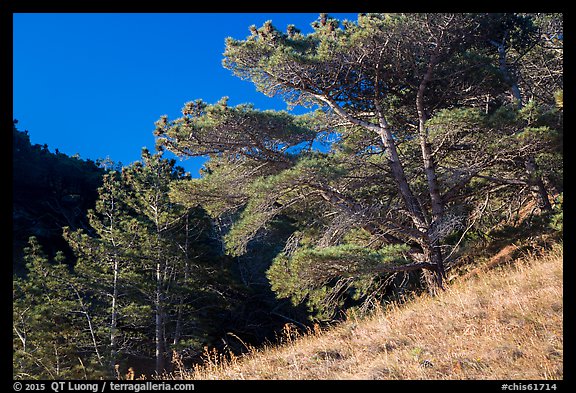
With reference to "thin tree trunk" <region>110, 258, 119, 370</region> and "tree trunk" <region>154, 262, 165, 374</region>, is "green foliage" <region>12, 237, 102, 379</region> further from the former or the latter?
"tree trunk" <region>154, 262, 165, 374</region>

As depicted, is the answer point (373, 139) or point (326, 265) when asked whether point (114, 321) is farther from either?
point (373, 139)

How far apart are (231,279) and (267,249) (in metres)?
3.17

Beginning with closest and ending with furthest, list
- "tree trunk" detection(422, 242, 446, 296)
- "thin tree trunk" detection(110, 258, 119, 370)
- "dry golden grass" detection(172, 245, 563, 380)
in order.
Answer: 1. "dry golden grass" detection(172, 245, 563, 380)
2. "tree trunk" detection(422, 242, 446, 296)
3. "thin tree trunk" detection(110, 258, 119, 370)

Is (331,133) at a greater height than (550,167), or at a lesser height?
greater

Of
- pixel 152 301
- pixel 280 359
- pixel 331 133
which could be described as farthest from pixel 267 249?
pixel 280 359

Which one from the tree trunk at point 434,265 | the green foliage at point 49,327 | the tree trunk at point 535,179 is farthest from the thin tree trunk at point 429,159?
the green foliage at point 49,327

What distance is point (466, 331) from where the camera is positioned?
4.98m

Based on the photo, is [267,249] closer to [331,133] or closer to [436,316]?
[331,133]

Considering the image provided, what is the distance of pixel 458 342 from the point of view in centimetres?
480

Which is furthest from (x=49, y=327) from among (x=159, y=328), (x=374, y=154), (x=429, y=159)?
(x=429, y=159)

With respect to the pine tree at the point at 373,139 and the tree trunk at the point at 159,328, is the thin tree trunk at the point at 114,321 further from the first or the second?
the pine tree at the point at 373,139

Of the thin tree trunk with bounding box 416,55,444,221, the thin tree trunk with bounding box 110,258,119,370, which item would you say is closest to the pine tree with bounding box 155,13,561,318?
the thin tree trunk with bounding box 416,55,444,221

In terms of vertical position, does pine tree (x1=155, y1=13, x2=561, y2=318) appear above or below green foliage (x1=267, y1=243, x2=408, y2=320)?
above

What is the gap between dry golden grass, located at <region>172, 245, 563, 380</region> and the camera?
13.6 ft
